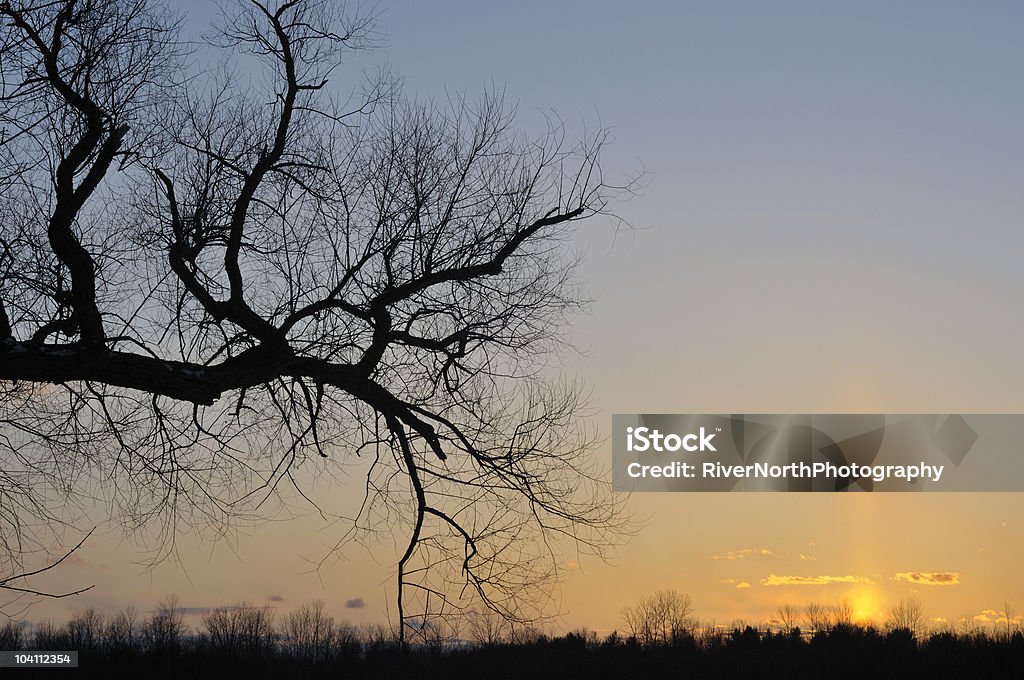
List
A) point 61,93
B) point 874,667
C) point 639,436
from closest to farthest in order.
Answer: point 61,93
point 639,436
point 874,667

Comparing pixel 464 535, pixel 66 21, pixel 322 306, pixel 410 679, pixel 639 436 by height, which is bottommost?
pixel 410 679

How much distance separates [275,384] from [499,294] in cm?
224

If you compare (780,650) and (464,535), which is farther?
(780,650)

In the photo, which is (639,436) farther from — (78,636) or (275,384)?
(78,636)

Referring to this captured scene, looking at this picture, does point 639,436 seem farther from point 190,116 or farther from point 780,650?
point 780,650

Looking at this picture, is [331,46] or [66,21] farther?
[331,46]

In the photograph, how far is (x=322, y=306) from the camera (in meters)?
8.75

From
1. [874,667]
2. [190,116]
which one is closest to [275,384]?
[190,116]

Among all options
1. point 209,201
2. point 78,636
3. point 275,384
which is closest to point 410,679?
point 275,384

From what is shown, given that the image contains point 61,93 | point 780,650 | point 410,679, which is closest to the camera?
point 61,93

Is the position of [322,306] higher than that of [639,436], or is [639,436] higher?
[322,306]

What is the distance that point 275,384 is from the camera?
902cm

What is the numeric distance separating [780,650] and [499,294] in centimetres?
1199

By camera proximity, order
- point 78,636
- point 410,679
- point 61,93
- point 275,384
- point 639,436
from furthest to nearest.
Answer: point 78,636
point 639,436
point 410,679
point 275,384
point 61,93
